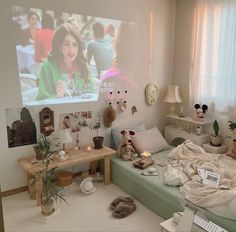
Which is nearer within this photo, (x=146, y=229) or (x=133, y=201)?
(x=146, y=229)

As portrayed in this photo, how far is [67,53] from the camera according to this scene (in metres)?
3.09

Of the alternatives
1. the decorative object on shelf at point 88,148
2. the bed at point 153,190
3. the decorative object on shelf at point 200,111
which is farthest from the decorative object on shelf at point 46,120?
the decorative object on shelf at point 200,111

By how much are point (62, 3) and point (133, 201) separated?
2.51 m

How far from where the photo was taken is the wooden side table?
2.70m

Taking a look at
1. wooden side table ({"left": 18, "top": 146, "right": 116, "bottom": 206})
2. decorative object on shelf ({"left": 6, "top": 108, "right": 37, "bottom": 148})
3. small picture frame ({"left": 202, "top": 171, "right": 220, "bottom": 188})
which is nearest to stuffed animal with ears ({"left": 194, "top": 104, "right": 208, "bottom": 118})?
small picture frame ({"left": 202, "top": 171, "right": 220, "bottom": 188})

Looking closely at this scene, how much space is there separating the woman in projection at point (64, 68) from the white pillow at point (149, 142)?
1.05m

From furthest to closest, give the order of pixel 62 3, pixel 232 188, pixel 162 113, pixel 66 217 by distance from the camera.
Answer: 1. pixel 162 113
2. pixel 62 3
3. pixel 66 217
4. pixel 232 188

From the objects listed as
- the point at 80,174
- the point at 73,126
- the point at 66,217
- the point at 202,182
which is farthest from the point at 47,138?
the point at 202,182

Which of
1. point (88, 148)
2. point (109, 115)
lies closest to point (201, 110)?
point (109, 115)

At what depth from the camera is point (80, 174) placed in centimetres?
346

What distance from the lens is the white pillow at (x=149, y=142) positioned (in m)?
3.41

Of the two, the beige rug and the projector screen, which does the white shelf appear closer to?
the projector screen

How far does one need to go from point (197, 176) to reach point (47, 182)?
5.22 ft

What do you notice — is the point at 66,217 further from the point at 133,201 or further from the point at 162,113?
the point at 162,113
